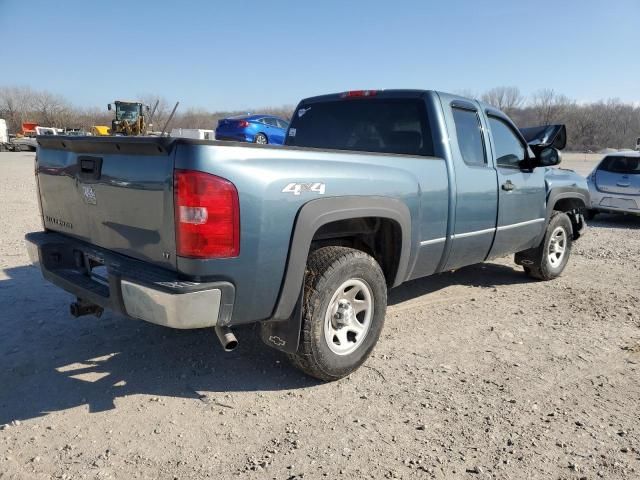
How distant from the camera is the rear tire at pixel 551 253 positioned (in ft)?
18.8

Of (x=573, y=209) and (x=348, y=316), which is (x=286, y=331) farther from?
(x=573, y=209)

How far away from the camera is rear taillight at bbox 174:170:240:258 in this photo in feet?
7.90

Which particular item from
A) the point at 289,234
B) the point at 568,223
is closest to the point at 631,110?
the point at 568,223

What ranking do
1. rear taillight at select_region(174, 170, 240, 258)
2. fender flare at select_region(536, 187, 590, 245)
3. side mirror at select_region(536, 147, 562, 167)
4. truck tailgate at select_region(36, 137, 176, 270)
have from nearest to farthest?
rear taillight at select_region(174, 170, 240, 258), truck tailgate at select_region(36, 137, 176, 270), side mirror at select_region(536, 147, 562, 167), fender flare at select_region(536, 187, 590, 245)

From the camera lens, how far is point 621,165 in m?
10.5

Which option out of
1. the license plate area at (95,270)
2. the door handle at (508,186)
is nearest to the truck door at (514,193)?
the door handle at (508,186)

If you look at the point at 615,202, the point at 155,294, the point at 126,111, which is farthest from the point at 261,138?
the point at 155,294

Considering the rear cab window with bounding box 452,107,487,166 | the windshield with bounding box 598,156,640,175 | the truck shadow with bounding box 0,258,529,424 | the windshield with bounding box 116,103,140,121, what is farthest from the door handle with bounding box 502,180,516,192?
the windshield with bounding box 116,103,140,121

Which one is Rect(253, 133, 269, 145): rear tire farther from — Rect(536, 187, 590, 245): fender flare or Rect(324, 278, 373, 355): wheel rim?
Rect(324, 278, 373, 355): wheel rim

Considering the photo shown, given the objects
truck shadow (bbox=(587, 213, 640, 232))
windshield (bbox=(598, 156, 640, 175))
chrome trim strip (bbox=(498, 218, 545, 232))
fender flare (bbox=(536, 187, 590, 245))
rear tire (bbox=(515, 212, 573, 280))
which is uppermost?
windshield (bbox=(598, 156, 640, 175))

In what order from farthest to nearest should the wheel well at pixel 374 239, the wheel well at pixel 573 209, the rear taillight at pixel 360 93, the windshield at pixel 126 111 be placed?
1. the windshield at pixel 126 111
2. the wheel well at pixel 573 209
3. the rear taillight at pixel 360 93
4. the wheel well at pixel 374 239

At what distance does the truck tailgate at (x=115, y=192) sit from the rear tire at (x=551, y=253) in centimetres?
454

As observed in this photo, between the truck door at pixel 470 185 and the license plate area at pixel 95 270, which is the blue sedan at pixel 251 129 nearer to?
the truck door at pixel 470 185

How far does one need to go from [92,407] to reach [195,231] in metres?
1.36
